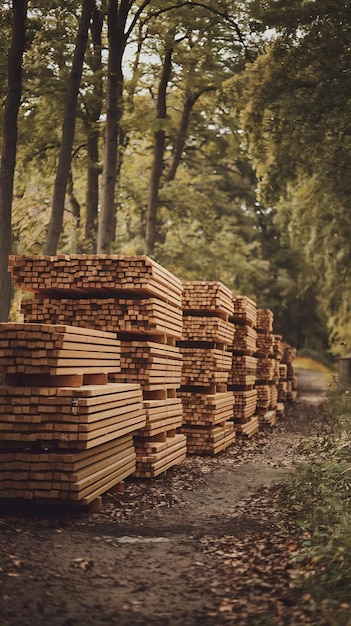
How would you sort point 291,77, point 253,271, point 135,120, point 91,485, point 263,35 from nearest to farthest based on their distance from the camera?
point 91,485, point 291,77, point 263,35, point 135,120, point 253,271

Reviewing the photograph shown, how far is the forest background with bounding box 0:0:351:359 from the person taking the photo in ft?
54.2

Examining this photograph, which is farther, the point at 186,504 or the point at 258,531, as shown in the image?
the point at 186,504

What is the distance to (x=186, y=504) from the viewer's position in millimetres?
9312

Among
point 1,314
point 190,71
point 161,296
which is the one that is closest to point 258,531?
point 161,296

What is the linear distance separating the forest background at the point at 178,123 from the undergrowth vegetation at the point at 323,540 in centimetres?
794

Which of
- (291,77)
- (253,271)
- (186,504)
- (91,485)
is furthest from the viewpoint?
(253,271)

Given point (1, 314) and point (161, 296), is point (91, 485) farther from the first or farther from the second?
point (1, 314)

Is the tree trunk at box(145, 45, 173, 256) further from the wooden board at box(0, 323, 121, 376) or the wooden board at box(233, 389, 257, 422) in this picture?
the wooden board at box(0, 323, 121, 376)

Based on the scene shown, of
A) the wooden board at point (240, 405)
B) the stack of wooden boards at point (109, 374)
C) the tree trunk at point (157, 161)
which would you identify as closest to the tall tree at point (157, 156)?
the tree trunk at point (157, 161)

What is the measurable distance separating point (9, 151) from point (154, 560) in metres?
10.6

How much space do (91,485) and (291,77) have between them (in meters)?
12.2

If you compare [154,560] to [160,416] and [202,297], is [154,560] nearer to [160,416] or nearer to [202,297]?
[160,416]

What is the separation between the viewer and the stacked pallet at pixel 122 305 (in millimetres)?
10367

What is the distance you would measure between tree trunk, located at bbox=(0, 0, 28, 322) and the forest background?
3 centimetres
